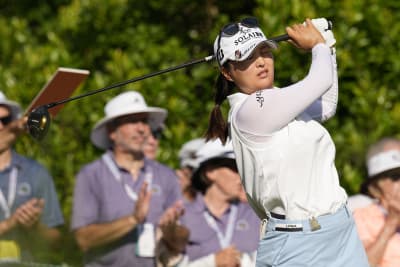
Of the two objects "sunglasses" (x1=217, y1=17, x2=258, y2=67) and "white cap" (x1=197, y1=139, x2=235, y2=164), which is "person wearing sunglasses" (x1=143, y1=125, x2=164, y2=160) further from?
"sunglasses" (x1=217, y1=17, x2=258, y2=67)

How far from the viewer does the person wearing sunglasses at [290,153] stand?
4719 millimetres

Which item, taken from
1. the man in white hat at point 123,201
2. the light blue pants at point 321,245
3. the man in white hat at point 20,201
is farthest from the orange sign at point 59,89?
the light blue pants at point 321,245

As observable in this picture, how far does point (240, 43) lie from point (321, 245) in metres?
0.88

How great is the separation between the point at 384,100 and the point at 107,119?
7.33 ft

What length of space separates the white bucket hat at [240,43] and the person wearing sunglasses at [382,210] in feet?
7.08

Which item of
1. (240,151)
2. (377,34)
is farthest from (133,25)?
(240,151)

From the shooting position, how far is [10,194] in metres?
7.15

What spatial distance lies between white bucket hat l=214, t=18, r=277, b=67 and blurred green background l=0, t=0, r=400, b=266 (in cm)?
333

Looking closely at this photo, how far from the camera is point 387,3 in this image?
8.87m

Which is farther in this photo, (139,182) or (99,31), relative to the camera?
(99,31)

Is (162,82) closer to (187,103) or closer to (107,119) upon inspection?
(187,103)

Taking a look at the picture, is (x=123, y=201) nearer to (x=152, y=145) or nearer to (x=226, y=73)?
(x=152, y=145)

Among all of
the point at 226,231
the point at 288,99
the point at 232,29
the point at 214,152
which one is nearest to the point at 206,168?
the point at 214,152

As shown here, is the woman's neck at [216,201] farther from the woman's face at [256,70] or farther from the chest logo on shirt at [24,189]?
the woman's face at [256,70]
